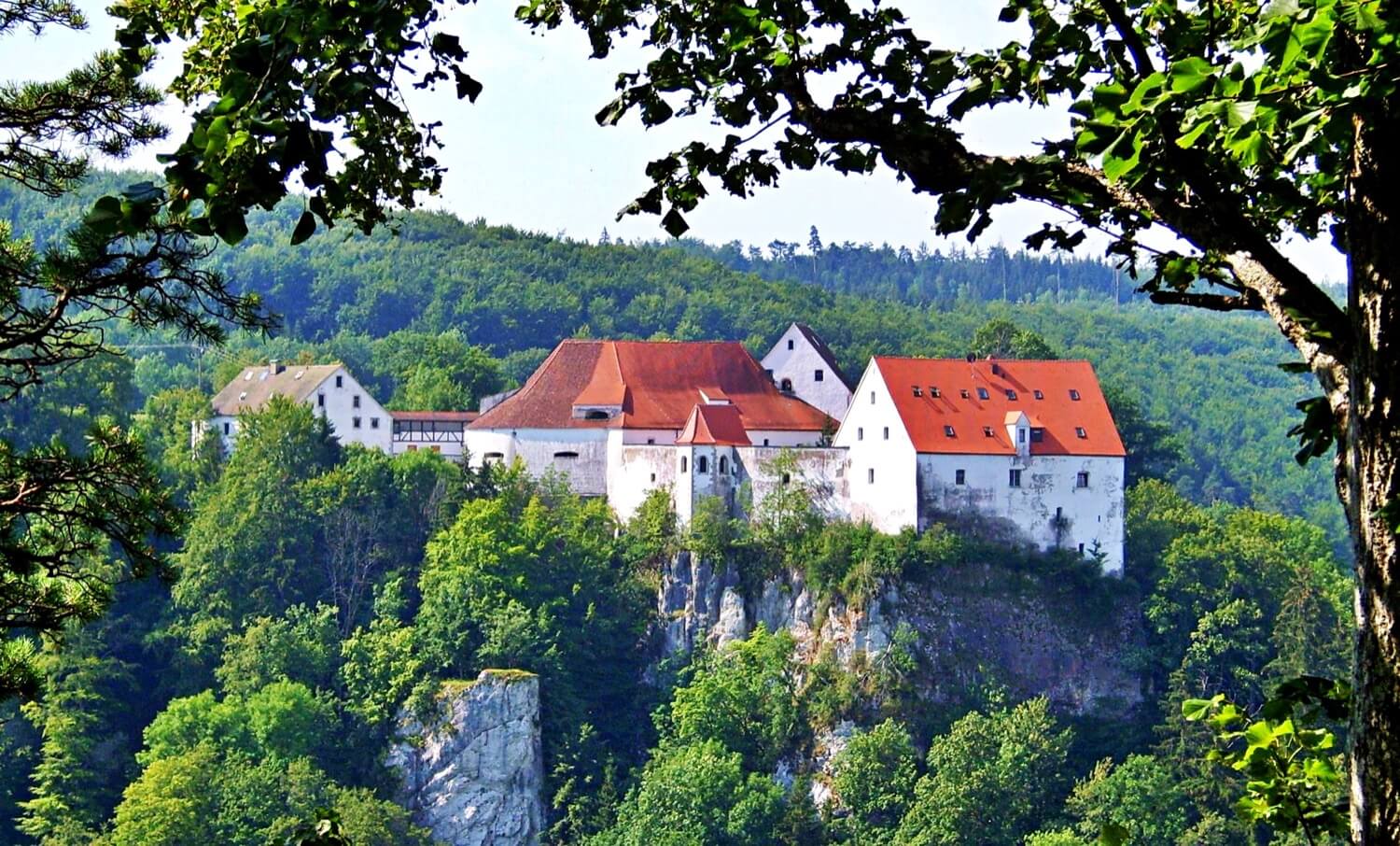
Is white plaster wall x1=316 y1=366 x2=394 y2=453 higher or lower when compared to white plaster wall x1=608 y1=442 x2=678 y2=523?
higher

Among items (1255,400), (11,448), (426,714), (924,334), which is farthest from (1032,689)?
(1255,400)

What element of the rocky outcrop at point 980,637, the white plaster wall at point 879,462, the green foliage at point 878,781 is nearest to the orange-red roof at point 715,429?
the white plaster wall at point 879,462

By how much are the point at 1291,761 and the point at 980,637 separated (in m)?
45.6

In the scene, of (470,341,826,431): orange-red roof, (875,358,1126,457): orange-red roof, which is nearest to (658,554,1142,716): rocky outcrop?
(875,358,1126,457): orange-red roof

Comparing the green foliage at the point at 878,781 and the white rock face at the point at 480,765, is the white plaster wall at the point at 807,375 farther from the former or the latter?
the green foliage at the point at 878,781

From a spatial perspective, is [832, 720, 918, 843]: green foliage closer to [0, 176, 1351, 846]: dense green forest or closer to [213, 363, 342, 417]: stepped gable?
[0, 176, 1351, 846]: dense green forest

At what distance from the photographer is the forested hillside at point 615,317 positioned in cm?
11262

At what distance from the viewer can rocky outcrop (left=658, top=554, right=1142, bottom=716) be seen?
5162cm

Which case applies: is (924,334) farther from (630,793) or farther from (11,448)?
(11,448)

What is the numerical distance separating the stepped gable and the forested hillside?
18.7 metres

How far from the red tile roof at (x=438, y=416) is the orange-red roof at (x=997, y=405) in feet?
59.1

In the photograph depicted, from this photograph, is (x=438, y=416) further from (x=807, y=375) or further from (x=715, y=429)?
(x=715, y=429)

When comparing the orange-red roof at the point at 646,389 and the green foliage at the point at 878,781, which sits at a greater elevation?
the orange-red roof at the point at 646,389

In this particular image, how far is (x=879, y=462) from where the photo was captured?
51.6 m
